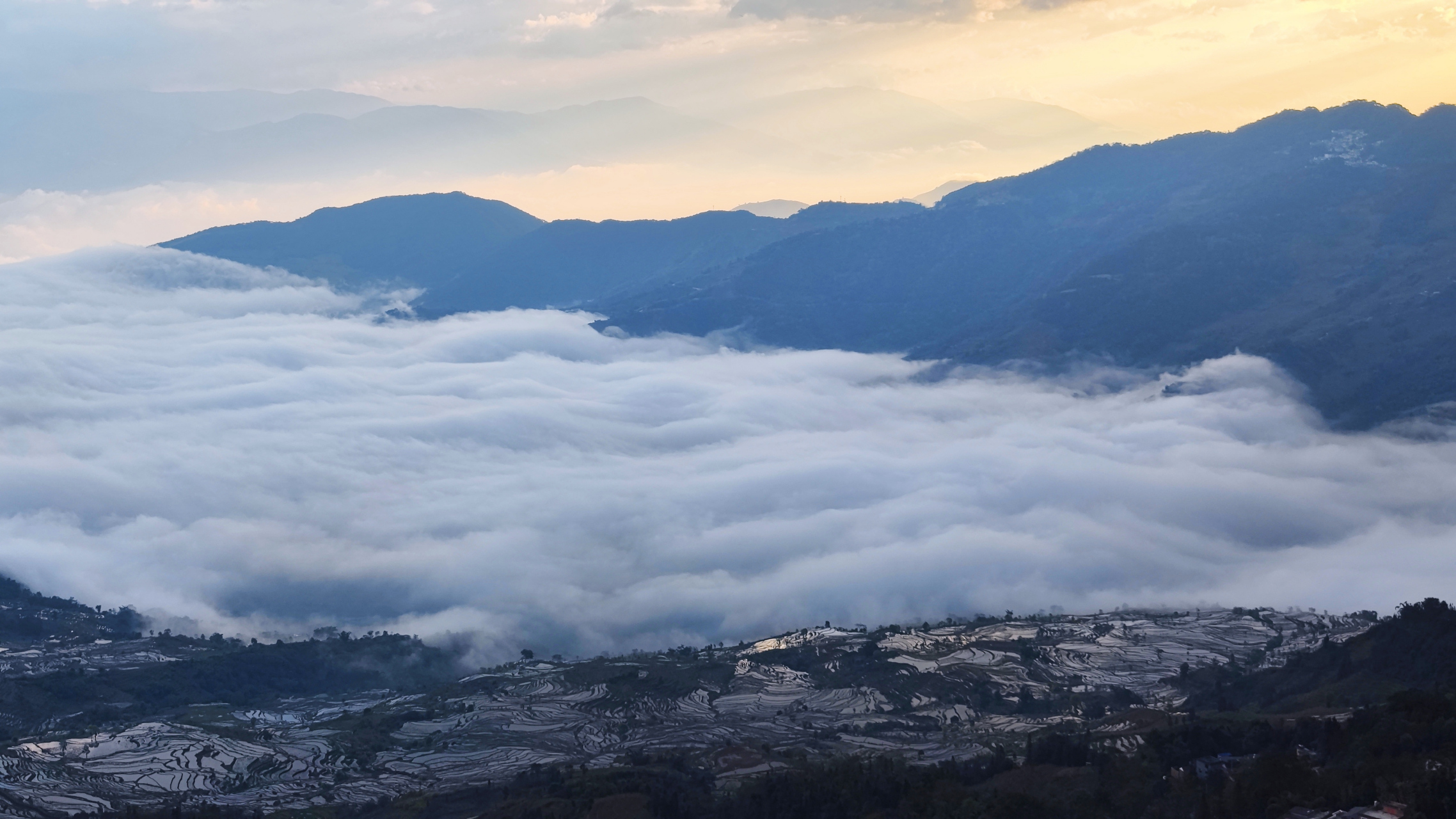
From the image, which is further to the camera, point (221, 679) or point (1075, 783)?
point (221, 679)

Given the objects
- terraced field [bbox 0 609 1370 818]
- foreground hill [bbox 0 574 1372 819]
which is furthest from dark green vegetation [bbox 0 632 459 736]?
terraced field [bbox 0 609 1370 818]

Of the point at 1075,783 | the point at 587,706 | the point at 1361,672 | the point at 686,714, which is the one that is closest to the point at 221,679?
the point at 587,706

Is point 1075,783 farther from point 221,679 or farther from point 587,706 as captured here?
point 221,679

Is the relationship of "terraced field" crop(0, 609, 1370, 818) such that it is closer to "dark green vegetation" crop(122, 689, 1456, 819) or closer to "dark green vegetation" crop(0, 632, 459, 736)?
"dark green vegetation" crop(122, 689, 1456, 819)

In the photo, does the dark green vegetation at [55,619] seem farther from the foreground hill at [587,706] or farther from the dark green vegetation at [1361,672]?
the dark green vegetation at [1361,672]

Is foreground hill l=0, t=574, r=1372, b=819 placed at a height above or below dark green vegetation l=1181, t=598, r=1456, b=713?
below

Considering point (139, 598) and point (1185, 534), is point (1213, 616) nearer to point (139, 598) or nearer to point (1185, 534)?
point (1185, 534)
